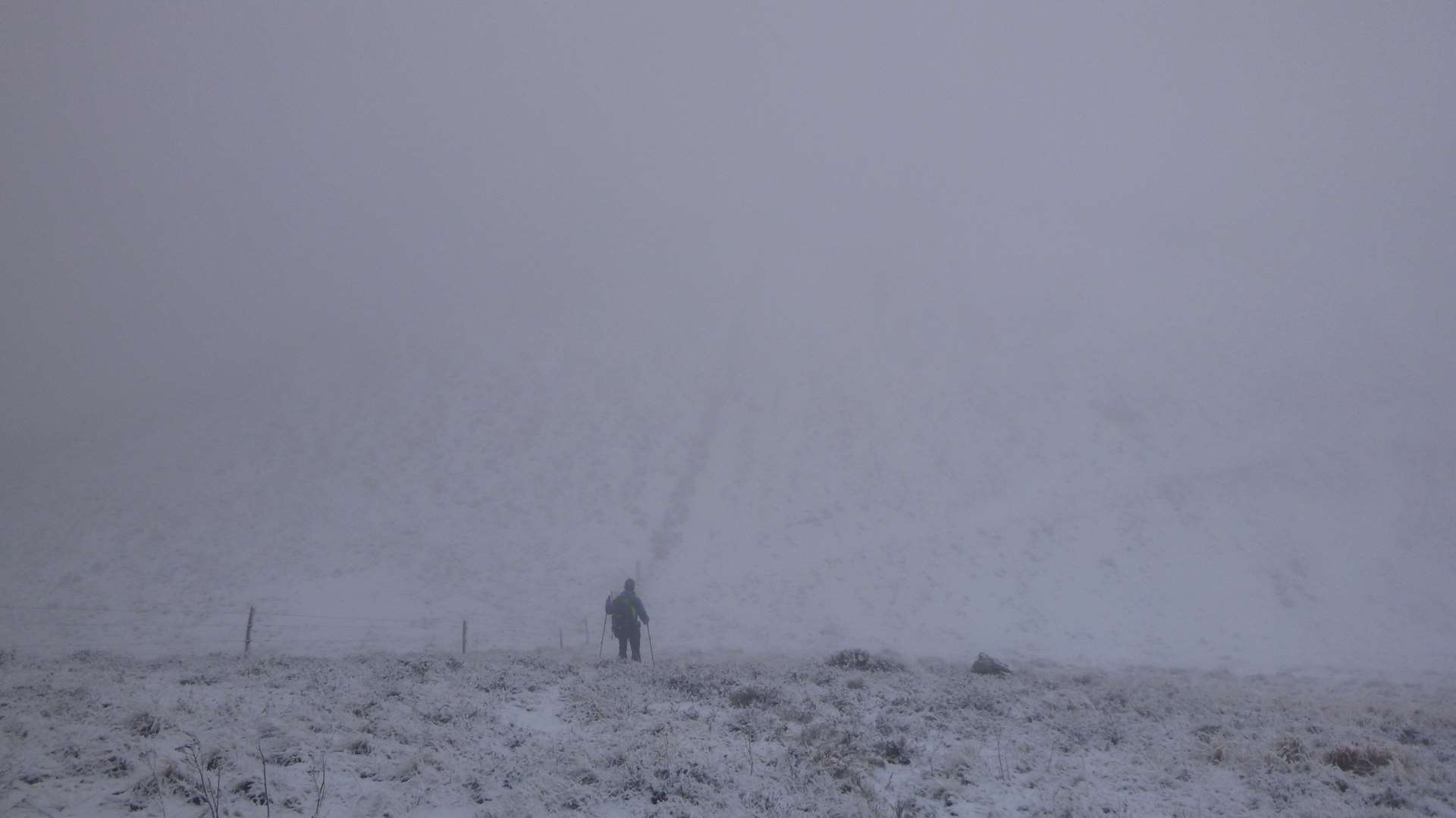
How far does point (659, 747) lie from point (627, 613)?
9.19 m

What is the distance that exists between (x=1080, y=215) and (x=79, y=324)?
93096mm

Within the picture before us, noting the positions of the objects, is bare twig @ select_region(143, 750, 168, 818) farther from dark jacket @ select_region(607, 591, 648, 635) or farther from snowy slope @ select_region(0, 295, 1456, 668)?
snowy slope @ select_region(0, 295, 1456, 668)

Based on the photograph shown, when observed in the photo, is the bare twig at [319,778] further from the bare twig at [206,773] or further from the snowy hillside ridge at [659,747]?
the bare twig at [206,773]

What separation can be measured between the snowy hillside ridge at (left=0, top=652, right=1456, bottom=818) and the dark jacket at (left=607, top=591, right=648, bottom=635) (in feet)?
15.2

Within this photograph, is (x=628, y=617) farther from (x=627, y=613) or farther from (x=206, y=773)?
(x=206, y=773)

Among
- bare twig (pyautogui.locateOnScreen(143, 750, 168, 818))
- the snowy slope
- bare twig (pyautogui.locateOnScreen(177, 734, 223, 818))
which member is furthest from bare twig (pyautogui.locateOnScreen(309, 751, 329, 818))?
the snowy slope

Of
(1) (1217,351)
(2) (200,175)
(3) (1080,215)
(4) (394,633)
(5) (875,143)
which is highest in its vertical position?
(5) (875,143)

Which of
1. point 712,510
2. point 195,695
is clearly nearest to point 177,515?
point 712,510

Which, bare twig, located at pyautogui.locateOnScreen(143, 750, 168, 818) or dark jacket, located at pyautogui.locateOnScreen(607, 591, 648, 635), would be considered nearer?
bare twig, located at pyautogui.locateOnScreen(143, 750, 168, 818)

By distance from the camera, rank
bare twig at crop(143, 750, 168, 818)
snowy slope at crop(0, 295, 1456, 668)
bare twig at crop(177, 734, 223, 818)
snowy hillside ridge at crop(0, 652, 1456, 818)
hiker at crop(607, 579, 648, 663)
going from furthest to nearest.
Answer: snowy slope at crop(0, 295, 1456, 668) < hiker at crop(607, 579, 648, 663) < snowy hillside ridge at crop(0, 652, 1456, 818) < bare twig at crop(177, 734, 223, 818) < bare twig at crop(143, 750, 168, 818)

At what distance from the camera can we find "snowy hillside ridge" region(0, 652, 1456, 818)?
6.12m

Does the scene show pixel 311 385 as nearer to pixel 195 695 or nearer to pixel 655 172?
pixel 195 695

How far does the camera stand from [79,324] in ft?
194

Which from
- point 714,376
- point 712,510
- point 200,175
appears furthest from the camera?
point 200,175
